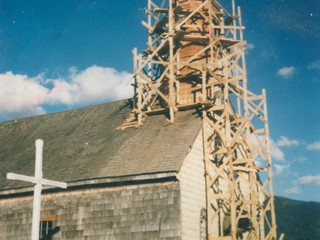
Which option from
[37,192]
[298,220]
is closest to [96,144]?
[37,192]

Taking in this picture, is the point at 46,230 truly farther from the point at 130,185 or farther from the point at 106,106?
the point at 106,106

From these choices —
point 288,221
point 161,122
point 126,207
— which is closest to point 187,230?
point 126,207

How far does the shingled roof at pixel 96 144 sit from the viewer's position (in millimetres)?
17891

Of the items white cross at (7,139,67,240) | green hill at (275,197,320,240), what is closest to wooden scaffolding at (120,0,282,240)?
white cross at (7,139,67,240)

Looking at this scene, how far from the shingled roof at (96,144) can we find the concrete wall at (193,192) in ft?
1.85

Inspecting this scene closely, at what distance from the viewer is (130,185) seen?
17328 millimetres

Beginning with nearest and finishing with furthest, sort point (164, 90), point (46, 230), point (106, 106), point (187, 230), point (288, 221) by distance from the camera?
1. point (187, 230)
2. point (46, 230)
3. point (164, 90)
4. point (106, 106)
5. point (288, 221)

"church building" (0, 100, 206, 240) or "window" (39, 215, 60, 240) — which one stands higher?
"church building" (0, 100, 206, 240)

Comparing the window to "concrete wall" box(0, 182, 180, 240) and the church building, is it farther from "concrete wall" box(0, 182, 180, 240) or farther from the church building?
"concrete wall" box(0, 182, 180, 240)

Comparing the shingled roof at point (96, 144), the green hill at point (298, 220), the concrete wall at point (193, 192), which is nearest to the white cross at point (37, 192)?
the shingled roof at point (96, 144)

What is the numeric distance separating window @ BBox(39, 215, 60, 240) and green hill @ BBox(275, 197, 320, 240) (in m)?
25.7

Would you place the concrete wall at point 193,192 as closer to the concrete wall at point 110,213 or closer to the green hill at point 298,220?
the concrete wall at point 110,213

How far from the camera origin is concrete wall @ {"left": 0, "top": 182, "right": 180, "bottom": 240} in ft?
53.1

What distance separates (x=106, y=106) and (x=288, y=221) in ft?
76.2
